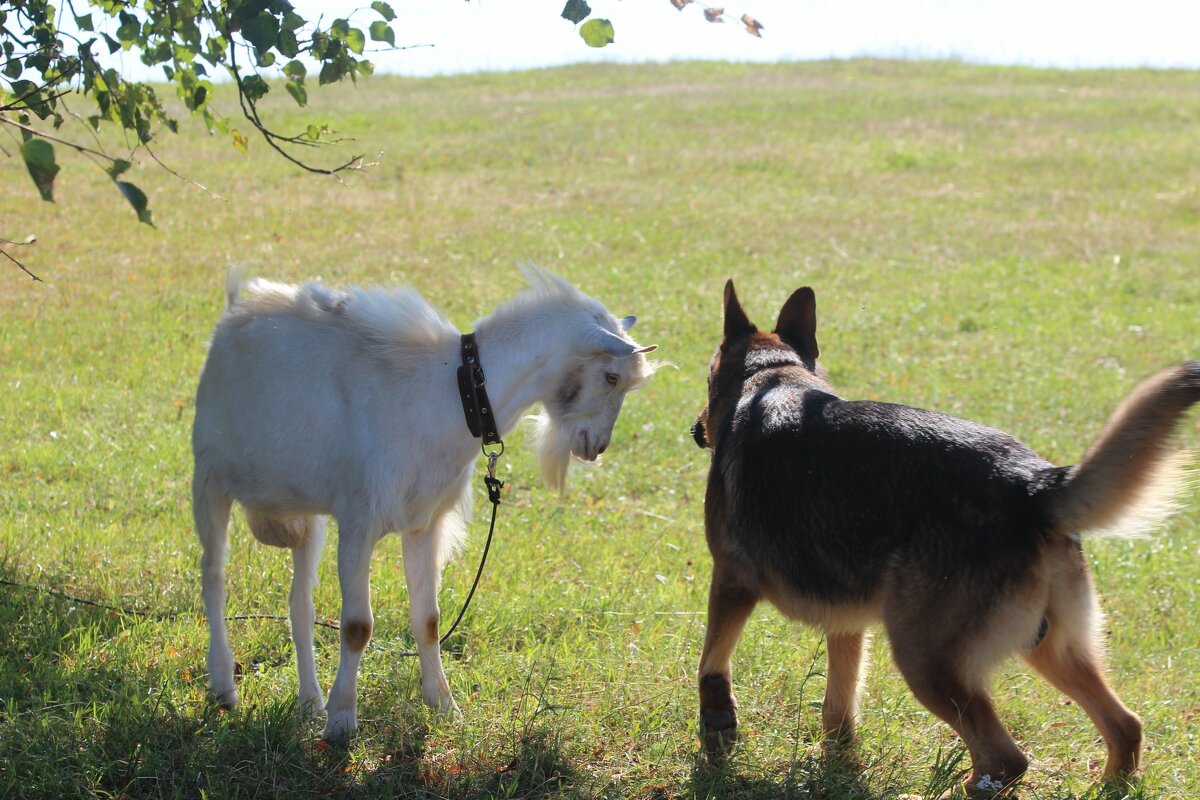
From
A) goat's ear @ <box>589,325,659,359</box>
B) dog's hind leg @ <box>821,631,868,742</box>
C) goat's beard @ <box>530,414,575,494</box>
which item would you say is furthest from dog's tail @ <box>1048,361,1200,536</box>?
goat's beard @ <box>530,414,575,494</box>

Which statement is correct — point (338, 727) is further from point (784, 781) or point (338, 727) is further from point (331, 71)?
point (331, 71)

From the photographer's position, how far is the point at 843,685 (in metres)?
4.55

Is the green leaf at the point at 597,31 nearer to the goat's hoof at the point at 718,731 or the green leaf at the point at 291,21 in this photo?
the green leaf at the point at 291,21

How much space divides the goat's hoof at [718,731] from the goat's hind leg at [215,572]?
1.87m

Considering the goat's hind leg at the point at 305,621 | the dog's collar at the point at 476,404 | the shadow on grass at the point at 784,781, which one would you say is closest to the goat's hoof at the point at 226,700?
the goat's hind leg at the point at 305,621

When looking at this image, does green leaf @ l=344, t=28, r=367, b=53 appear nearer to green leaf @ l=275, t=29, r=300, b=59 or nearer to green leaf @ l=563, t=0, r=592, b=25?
green leaf @ l=275, t=29, r=300, b=59

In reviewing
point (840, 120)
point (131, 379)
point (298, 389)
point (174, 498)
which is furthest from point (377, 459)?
point (840, 120)

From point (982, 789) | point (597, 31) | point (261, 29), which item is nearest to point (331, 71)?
point (261, 29)

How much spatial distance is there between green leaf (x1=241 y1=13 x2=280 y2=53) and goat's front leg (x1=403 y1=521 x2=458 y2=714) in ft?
6.42

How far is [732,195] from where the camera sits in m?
19.6

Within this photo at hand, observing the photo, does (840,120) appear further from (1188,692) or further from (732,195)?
(1188,692)

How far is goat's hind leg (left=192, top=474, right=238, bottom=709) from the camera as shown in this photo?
471cm

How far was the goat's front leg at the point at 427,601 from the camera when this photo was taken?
471 centimetres

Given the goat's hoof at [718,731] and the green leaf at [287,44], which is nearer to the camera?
the goat's hoof at [718,731]
